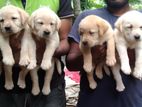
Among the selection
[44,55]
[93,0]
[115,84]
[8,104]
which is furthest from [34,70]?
[93,0]

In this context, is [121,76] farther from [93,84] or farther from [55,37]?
[55,37]

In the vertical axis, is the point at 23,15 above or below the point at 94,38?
above

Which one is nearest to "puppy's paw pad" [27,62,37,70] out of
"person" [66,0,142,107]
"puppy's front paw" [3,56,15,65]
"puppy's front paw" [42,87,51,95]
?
"puppy's front paw" [3,56,15,65]

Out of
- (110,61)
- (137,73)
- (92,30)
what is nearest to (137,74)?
(137,73)

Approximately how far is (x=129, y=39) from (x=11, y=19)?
764 millimetres

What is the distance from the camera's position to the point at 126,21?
2.73 m

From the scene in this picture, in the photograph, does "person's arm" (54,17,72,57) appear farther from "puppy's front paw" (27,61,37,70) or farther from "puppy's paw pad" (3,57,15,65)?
"puppy's paw pad" (3,57,15,65)

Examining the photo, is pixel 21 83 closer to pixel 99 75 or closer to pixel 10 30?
pixel 10 30

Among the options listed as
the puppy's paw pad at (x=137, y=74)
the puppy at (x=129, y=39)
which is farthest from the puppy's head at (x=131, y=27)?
the puppy's paw pad at (x=137, y=74)

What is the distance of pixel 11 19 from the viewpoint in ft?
9.12

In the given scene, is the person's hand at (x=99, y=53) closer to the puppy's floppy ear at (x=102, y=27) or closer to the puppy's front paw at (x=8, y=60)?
the puppy's floppy ear at (x=102, y=27)

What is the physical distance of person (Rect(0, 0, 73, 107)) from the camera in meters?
2.96

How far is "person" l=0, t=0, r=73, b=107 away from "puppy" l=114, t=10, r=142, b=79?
404 millimetres

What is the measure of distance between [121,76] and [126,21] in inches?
15.5
